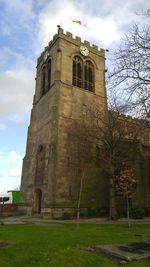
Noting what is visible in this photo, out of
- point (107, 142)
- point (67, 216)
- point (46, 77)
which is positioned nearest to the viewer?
point (107, 142)

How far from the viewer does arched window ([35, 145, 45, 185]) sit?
35625 millimetres

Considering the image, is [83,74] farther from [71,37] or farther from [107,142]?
[107,142]

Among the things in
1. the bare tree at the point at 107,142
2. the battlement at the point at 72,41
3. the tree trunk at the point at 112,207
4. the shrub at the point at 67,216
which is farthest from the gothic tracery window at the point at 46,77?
the tree trunk at the point at 112,207

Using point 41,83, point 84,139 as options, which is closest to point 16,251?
point 84,139

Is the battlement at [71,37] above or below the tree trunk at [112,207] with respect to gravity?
above

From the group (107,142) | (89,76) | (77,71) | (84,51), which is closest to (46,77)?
(77,71)

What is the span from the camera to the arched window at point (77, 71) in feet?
133

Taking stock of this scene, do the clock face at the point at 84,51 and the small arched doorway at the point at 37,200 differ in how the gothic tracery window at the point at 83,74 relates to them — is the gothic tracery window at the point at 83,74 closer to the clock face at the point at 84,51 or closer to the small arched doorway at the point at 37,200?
the clock face at the point at 84,51

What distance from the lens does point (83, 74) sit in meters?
41.7

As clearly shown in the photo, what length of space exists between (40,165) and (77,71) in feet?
52.8

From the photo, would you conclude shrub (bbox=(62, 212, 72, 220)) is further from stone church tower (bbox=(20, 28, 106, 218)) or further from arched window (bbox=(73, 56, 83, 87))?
arched window (bbox=(73, 56, 83, 87))

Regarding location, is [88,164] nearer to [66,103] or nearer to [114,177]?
[114,177]

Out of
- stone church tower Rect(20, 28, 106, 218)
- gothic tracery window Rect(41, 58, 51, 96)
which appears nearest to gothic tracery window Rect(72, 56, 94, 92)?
stone church tower Rect(20, 28, 106, 218)

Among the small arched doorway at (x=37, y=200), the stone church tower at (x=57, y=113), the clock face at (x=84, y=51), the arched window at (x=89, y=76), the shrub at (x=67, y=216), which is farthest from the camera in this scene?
the clock face at (x=84, y=51)
